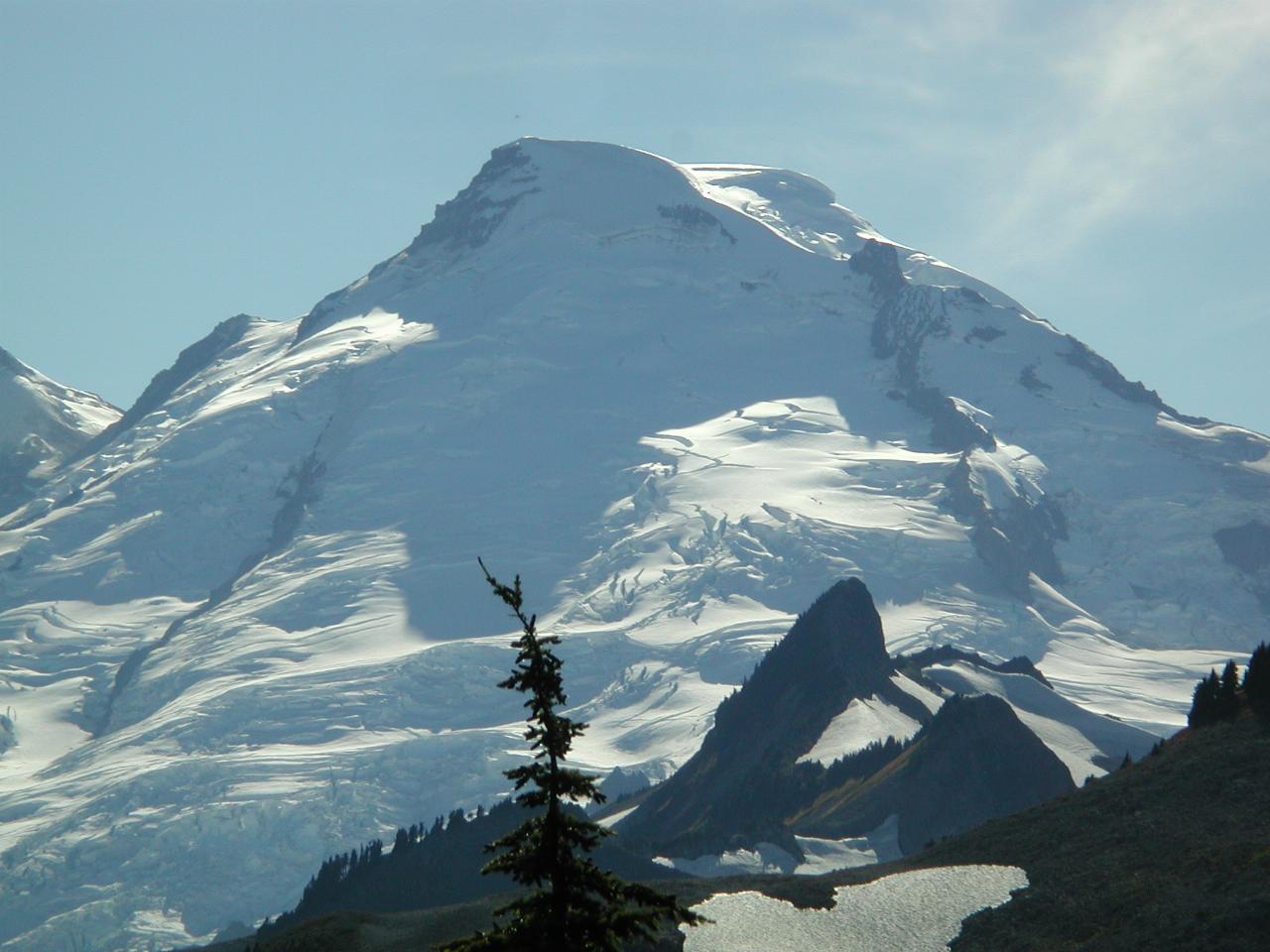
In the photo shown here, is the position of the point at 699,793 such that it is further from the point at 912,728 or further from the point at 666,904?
the point at 666,904

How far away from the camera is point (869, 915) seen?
7306 centimetres

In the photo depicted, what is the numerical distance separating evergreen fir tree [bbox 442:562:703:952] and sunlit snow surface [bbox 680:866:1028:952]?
37277 millimetres

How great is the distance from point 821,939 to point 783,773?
10568 centimetres

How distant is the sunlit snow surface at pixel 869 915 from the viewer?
6994cm

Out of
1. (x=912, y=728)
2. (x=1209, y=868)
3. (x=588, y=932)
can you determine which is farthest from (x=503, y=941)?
(x=912, y=728)

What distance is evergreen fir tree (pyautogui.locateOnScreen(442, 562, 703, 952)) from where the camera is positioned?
3139 cm

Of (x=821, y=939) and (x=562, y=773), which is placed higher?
(x=562, y=773)

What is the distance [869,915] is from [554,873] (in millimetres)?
44053

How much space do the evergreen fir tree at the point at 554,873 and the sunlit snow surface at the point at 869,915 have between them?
122ft

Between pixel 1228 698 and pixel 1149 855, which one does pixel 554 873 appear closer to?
pixel 1149 855

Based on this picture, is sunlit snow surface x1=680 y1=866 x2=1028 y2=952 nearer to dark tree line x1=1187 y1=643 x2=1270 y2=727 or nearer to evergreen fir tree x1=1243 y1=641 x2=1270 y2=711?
evergreen fir tree x1=1243 y1=641 x2=1270 y2=711

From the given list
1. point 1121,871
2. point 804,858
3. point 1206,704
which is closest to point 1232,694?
point 1206,704

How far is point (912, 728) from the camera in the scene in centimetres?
19425

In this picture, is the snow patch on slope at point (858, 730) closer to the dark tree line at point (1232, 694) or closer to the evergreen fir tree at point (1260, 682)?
the dark tree line at point (1232, 694)
